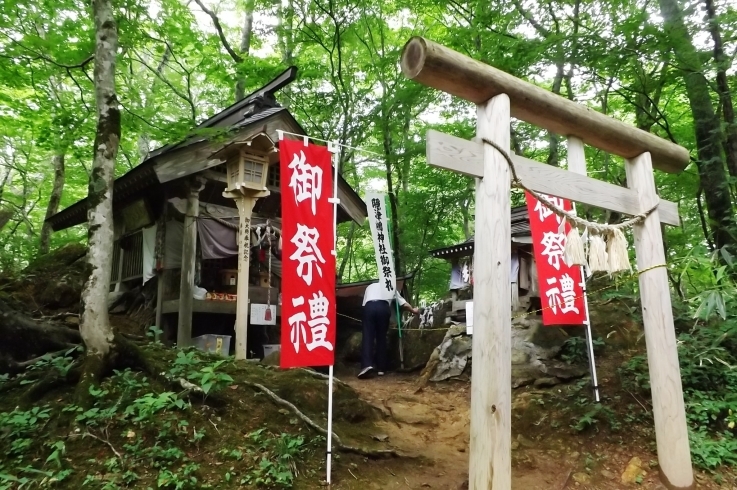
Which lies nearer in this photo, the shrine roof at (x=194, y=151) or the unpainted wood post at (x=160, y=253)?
the shrine roof at (x=194, y=151)

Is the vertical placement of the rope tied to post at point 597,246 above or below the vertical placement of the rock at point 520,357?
above

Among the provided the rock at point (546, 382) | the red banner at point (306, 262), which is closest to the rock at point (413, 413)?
the rock at point (546, 382)

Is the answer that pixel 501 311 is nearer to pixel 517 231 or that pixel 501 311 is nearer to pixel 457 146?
pixel 457 146

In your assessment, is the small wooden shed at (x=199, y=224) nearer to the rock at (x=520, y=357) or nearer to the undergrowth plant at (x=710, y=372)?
the rock at (x=520, y=357)

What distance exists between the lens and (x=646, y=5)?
9.59 meters

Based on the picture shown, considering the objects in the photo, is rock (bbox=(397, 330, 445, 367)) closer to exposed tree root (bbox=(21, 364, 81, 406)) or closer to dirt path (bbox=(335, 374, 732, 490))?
dirt path (bbox=(335, 374, 732, 490))

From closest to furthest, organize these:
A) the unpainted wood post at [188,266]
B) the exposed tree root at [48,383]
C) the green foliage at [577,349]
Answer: the exposed tree root at [48,383], the green foliage at [577,349], the unpainted wood post at [188,266]

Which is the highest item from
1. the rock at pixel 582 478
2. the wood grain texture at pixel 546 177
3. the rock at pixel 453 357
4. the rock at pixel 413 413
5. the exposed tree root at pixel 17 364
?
the wood grain texture at pixel 546 177

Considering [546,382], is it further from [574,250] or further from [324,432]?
[324,432]

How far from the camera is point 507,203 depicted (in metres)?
4.05

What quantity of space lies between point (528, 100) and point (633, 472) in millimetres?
4440

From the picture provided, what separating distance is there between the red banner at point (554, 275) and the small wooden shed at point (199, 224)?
498cm

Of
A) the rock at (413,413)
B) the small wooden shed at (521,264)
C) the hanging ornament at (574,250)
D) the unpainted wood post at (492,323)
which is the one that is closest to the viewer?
the unpainted wood post at (492,323)

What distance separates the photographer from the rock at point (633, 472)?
16.9ft
